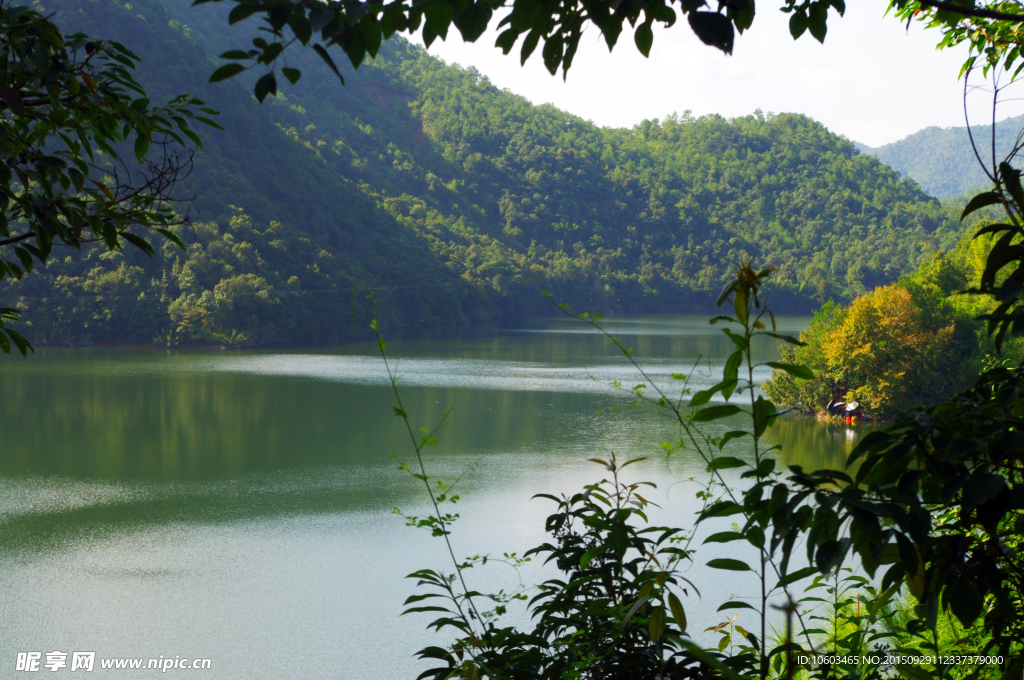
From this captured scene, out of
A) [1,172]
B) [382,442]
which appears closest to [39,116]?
[1,172]

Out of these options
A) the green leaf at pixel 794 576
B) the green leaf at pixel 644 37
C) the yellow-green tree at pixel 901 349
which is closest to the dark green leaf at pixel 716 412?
the green leaf at pixel 794 576

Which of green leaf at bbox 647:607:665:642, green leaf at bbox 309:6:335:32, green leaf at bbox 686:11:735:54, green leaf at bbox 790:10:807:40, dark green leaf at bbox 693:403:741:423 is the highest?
green leaf at bbox 790:10:807:40

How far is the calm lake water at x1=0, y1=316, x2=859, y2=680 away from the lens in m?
5.99

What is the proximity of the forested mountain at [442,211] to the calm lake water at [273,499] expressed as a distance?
10.6 m

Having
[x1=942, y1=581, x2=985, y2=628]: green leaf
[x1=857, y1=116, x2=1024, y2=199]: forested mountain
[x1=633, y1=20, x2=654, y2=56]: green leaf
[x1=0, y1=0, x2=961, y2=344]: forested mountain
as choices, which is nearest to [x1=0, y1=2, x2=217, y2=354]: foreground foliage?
[x1=633, y1=20, x2=654, y2=56]: green leaf

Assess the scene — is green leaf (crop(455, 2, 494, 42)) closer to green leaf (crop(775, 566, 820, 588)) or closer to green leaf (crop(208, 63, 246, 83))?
green leaf (crop(208, 63, 246, 83))

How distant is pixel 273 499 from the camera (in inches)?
372

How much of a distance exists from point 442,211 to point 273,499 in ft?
180

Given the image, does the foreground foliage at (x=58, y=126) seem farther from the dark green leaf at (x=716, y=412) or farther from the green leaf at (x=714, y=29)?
the dark green leaf at (x=716, y=412)

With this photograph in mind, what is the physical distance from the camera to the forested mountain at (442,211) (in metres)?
Result: 30.9

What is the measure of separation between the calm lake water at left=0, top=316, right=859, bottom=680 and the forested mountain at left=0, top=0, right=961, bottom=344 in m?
10.6

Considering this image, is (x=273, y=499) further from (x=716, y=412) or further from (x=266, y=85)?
(x=716, y=412)

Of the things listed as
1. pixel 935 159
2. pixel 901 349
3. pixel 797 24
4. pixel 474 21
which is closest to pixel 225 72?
pixel 474 21

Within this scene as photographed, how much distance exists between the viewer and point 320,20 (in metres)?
0.89
